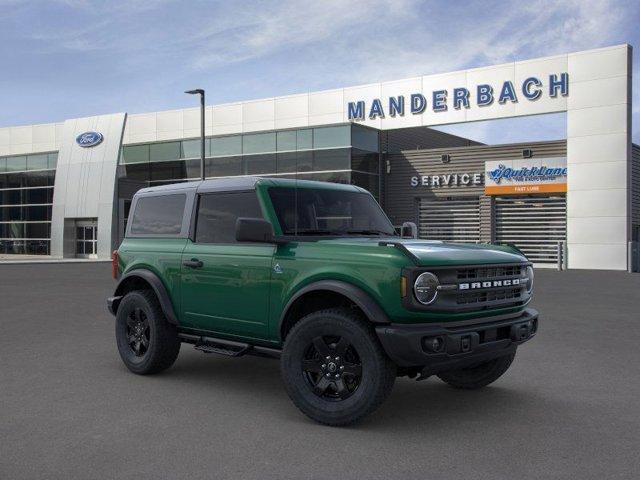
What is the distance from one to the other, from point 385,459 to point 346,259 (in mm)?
1511

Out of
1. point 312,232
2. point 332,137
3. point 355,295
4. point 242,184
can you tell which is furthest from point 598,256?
point 355,295

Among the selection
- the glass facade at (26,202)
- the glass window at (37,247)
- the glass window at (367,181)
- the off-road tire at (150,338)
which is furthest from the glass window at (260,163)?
the off-road tire at (150,338)

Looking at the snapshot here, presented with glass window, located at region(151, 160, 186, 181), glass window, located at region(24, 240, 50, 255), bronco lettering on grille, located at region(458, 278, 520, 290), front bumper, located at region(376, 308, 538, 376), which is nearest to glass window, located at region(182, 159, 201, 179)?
glass window, located at region(151, 160, 186, 181)

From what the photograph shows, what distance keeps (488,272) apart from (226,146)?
31.0 meters

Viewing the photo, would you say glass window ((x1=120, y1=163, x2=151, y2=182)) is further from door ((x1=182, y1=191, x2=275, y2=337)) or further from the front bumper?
the front bumper

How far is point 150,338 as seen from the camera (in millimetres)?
6629

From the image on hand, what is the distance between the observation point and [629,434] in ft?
15.8

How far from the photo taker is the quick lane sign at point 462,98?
1088 inches

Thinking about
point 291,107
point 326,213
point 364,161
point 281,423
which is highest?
point 291,107

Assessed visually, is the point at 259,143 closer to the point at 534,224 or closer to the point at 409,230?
the point at 534,224

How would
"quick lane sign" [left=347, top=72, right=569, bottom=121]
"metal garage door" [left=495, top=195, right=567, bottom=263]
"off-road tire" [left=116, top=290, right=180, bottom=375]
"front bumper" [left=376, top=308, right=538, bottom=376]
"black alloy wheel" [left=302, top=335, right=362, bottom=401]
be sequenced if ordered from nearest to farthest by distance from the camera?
"front bumper" [left=376, top=308, right=538, bottom=376] < "black alloy wheel" [left=302, top=335, right=362, bottom=401] < "off-road tire" [left=116, top=290, right=180, bottom=375] < "quick lane sign" [left=347, top=72, right=569, bottom=121] < "metal garage door" [left=495, top=195, right=567, bottom=263]

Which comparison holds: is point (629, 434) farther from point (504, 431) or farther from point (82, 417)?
point (82, 417)

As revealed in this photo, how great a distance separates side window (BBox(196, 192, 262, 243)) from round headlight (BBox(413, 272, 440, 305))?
175 cm

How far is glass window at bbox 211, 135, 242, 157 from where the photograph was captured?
34.7 meters
